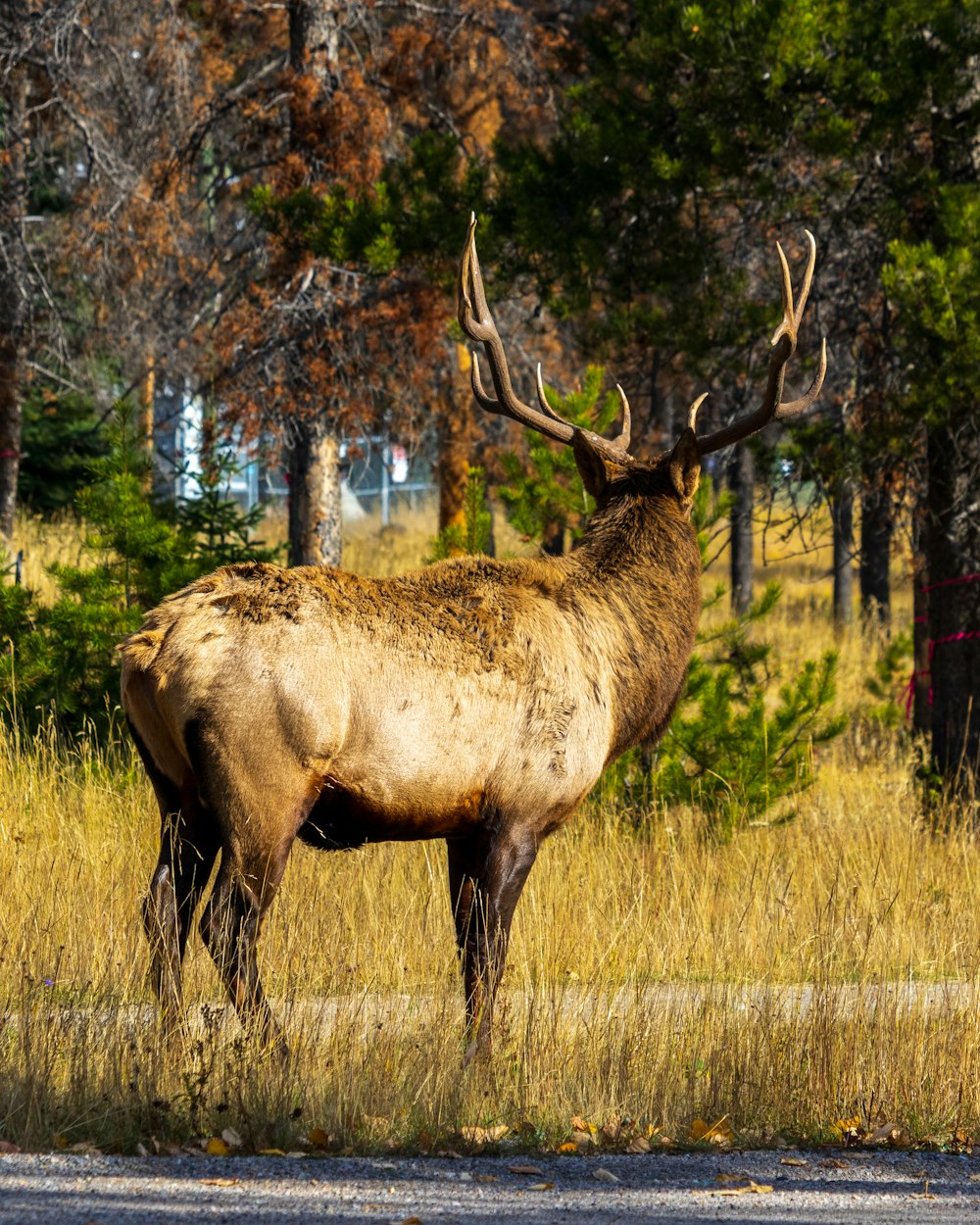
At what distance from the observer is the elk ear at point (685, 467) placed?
659cm

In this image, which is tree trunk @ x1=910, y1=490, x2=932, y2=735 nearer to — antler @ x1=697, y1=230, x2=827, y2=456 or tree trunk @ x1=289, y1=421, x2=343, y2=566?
antler @ x1=697, y1=230, x2=827, y2=456

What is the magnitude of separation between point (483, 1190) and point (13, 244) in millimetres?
13257

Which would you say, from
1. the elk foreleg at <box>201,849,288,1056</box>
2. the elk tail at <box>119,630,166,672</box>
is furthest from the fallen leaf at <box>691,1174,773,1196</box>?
the elk tail at <box>119,630,166,672</box>

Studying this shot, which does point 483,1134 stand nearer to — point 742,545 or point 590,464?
point 590,464

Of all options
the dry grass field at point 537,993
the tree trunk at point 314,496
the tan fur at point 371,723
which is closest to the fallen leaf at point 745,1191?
the dry grass field at point 537,993

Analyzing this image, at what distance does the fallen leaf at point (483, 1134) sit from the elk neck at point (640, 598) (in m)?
1.73

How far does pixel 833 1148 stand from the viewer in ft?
16.7

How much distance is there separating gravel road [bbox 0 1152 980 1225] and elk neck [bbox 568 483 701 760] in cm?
193

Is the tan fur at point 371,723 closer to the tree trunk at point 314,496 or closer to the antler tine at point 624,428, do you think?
the antler tine at point 624,428

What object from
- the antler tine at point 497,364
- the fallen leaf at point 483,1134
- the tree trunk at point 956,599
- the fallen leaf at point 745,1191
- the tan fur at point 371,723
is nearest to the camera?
the fallen leaf at point 745,1191

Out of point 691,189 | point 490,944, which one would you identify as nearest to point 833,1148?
point 490,944

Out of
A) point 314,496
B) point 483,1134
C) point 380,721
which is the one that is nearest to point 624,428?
point 380,721

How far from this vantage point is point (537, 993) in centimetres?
620

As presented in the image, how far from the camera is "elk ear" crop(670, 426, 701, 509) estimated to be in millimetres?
6594
